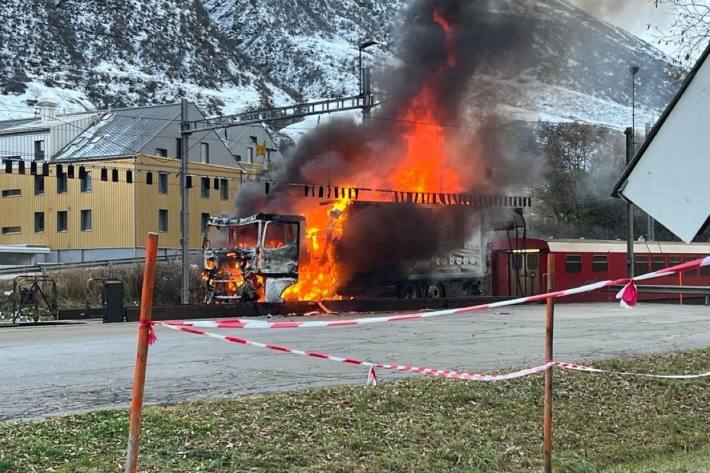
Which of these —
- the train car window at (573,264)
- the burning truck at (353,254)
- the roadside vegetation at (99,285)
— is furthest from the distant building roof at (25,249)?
the train car window at (573,264)

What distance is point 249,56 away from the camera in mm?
147375

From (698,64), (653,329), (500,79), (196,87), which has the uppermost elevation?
(196,87)

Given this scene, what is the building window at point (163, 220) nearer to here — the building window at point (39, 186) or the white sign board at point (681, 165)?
the building window at point (39, 186)

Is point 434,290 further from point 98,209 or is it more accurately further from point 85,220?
point 85,220

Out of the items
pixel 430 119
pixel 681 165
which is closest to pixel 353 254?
pixel 430 119

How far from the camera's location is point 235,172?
52156mm

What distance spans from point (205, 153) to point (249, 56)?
99.6 m

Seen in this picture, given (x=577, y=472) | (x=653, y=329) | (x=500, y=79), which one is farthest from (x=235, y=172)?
(x=577, y=472)

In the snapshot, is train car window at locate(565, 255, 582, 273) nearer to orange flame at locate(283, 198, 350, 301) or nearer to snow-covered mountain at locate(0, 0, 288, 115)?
orange flame at locate(283, 198, 350, 301)

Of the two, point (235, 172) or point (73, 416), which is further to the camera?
point (235, 172)

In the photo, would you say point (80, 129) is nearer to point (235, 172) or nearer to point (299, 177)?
point (235, 172)

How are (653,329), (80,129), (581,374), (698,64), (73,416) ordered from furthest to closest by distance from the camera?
(80,129) < (653,329) < (581,374) < (73,416) < (698,64)

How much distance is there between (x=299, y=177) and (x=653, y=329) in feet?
53.6

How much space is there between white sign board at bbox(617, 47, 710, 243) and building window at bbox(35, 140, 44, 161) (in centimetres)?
4772
